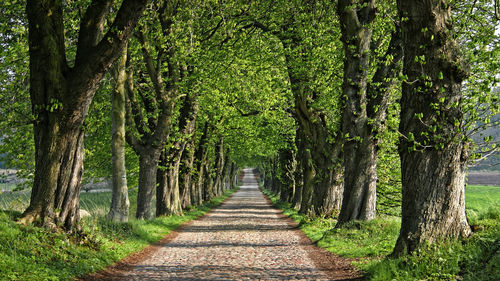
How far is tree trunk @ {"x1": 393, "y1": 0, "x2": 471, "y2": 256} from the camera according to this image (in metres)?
7.71

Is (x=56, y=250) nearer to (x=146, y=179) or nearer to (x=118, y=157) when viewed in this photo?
(x=118, y=157)

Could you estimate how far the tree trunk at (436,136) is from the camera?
771 cm

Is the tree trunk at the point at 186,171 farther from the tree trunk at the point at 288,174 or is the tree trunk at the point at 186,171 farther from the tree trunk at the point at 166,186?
the tree trunk at the point at 288,174

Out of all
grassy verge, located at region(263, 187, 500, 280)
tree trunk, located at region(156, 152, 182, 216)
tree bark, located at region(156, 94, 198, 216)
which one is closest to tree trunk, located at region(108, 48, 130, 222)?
tree bark, located at region(156, 94, 198, 216)

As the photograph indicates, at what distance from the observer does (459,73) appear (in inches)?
301

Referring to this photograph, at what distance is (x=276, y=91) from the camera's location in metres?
24.0

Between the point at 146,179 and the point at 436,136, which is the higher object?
the point at 436,136

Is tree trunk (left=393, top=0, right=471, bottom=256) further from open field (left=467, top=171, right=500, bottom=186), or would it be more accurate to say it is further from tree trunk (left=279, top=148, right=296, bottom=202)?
open field (left=467, top=171, right=500, bottom=186)

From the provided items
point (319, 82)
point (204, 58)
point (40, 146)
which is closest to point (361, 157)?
point (319, 82)

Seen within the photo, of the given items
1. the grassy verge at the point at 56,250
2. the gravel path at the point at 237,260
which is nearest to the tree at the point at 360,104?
the gravel path at the point at 237,260

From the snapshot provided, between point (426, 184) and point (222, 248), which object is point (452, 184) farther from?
point (222, 248)

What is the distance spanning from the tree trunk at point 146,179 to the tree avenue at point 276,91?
5cm

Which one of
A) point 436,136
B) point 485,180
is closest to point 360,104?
point 436,136

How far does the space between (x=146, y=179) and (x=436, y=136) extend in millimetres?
14480
